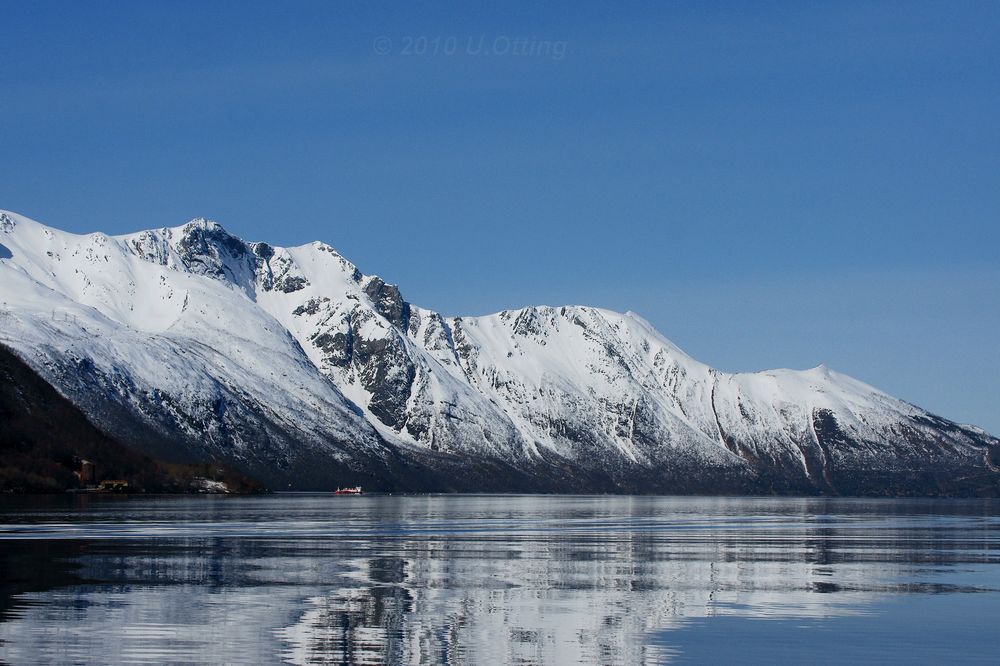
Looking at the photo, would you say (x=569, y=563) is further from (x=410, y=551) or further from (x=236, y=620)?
(x=236, y=620)

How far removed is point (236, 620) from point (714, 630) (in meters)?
16.5

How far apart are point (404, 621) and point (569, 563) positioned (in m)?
31.7

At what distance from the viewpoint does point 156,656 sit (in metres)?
41.8

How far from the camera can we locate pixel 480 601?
58.1 meters

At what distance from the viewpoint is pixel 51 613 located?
50.2 m

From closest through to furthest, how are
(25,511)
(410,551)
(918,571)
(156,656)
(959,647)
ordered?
1. (156,656)
2. (959,647)
3. (918,571)
4. (410,551)
5. (25,511)

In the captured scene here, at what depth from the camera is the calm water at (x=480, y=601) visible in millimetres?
44344

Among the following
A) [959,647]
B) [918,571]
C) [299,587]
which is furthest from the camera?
[918,571]

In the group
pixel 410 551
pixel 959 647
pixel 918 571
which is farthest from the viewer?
pixel 410 551

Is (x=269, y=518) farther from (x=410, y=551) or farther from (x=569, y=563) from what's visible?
(x=569, y=563)

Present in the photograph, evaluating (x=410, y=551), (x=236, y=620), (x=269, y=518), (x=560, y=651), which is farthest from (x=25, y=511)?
(x=560, y=651)

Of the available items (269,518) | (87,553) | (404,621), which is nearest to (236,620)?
(404,621)

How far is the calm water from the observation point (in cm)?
4434

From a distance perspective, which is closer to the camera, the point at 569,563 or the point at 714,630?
the point at 714,630
